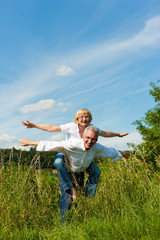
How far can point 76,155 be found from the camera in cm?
412

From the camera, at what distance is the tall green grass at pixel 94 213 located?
10.8 feet

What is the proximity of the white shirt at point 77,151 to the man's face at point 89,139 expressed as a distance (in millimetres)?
78

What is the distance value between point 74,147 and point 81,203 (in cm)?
95

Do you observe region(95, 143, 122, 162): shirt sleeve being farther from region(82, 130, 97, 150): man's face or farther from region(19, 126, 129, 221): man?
region(82, 130, 97, 150): man's face

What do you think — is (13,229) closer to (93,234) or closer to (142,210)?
(93,234)

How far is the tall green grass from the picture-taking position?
10.8 ft

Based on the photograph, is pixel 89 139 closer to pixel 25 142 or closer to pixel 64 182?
pixel 64 182

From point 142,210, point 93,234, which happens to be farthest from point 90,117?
point 93,234

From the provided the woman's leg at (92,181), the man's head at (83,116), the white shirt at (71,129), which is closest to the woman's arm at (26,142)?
the white shirt at (71,129)

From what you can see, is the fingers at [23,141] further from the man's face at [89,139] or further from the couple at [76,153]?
the man's face at [89,139]

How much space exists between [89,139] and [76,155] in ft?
1.21

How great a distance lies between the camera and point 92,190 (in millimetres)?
4465

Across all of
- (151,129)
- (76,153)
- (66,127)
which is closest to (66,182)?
(76,153)

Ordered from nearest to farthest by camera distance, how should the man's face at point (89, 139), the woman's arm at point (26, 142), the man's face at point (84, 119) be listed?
1. the man's face at point (89, 139)
2. the woman's arm at point (26, 142)
3. the man's face at point (84, 119)
